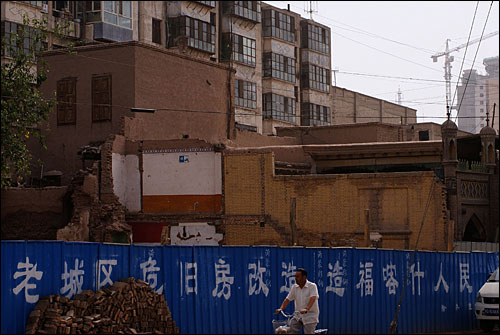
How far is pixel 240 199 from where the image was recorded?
1391 inches

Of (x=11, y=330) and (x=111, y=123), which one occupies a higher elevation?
(x=111, y=123)

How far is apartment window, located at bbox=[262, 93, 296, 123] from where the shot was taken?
197 ft

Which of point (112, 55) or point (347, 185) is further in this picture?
point (112, 55)

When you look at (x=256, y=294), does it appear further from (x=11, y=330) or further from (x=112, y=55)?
(x=112, y=55)

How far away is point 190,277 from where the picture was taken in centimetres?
1653

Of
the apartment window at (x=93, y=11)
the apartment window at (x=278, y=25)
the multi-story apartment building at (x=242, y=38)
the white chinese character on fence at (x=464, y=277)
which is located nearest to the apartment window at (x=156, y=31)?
the multi-story apartment building at (x=242, y=38)

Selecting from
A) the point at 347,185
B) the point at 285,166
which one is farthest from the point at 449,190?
the point at 285,166

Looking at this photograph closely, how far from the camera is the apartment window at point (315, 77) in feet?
213

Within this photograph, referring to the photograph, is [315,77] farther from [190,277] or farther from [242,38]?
[190,277]

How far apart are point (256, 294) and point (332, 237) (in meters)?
16.7

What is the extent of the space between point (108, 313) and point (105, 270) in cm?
79

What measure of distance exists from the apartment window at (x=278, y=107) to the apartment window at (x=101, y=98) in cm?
2278

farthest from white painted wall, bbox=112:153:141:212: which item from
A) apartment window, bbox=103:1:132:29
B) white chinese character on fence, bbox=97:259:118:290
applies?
white chinese character on fence, bbox=97:259:118:290

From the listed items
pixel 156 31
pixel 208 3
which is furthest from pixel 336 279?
pixel 208 3
